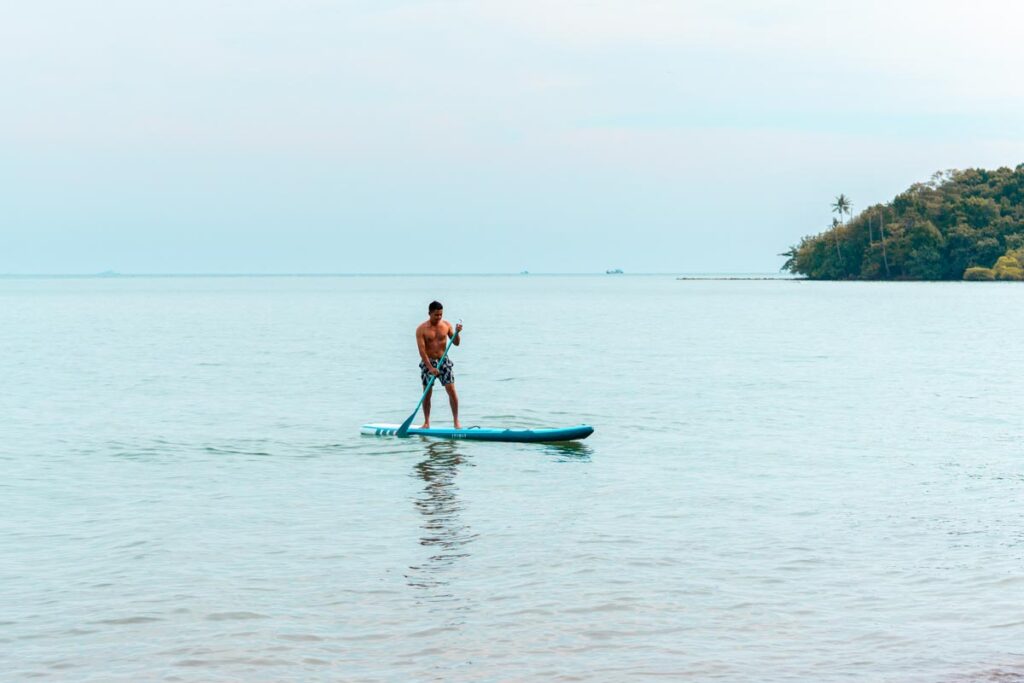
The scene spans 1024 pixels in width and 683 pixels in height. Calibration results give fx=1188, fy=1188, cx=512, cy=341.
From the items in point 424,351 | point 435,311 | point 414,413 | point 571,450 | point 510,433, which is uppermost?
point 435,311

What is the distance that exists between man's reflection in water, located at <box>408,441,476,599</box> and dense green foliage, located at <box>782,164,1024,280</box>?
15607 cm

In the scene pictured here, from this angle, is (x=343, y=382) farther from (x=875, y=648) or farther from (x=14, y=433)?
(x=875, y=648)

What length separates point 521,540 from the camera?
11.6 metres

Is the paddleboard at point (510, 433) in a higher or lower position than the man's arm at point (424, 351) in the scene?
lower

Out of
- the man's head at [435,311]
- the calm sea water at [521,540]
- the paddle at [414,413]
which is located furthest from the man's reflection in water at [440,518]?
the man's head at [435,311]

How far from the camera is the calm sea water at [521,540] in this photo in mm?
8023

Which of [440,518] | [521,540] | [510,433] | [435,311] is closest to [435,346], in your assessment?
[435,311]

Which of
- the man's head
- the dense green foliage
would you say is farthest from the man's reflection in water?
the dense green foliage

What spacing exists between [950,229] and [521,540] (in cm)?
16303

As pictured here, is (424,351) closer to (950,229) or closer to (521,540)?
(521,540)

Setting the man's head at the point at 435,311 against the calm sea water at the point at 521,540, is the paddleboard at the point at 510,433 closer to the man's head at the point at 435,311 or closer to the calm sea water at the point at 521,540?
the calm sea water at the point at 521,540

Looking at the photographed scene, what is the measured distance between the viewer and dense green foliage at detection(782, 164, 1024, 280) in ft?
527

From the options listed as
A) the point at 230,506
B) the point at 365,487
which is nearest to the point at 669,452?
the point at 365,487

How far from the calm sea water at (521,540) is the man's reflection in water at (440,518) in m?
0.05
